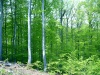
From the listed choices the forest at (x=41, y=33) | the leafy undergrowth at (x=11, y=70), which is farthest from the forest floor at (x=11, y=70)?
the forest at (x=41, y=33)

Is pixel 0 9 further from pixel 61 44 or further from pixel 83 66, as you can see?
pixel 83 66

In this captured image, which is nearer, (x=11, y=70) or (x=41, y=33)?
(x=11, y=70)

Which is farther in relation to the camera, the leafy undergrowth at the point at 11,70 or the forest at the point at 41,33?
the forest at the point at 41,33

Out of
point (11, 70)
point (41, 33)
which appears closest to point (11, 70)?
point (11, 70)

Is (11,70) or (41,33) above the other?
(41,33)

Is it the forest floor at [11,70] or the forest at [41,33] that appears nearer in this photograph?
the forest floor at [11,70]

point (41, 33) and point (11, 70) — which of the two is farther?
point (41, 33)

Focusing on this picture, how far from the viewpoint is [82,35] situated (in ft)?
88.6

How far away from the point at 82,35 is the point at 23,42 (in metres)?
7.45

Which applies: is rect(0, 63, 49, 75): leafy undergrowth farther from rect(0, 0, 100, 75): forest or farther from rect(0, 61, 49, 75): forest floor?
rect(0, 0, 100, 75): forest

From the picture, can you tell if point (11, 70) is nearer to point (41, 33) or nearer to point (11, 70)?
point (11, 70)

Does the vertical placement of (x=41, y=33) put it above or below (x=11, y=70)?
above

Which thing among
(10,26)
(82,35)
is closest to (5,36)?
(10,26)

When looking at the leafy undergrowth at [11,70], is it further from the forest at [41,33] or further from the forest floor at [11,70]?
the forest at [41,33]
